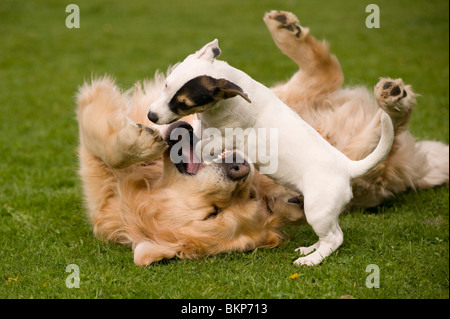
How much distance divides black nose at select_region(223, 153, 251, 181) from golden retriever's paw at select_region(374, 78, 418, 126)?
38.4 inches

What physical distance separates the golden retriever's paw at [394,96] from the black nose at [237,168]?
3.20ft

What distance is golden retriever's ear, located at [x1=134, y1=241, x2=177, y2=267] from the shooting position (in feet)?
13.1

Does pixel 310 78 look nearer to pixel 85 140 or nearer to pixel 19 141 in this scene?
pixel 85 140

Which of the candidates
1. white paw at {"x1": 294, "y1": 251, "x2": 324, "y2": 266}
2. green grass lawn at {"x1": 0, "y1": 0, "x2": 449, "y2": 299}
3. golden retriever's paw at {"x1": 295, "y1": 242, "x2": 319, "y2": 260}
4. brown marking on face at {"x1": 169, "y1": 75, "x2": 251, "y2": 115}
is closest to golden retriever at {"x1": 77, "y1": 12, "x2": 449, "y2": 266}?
green grass lawn at {"x1": 0, "y1": 0, "x2": 449, "y2": 299}

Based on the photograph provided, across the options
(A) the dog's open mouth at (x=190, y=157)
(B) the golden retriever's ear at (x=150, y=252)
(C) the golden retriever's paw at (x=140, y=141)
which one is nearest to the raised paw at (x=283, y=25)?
(A) the dog's open mouth at (x=190, y=157)

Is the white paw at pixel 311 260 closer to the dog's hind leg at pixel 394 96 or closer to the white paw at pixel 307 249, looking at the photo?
the white paw at pixel 307 249

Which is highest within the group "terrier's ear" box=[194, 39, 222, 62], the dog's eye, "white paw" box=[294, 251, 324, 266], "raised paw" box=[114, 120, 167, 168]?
"terrier's ear" box=[194, 39, 222, 62]

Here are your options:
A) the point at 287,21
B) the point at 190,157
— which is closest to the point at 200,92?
the point at 190,157

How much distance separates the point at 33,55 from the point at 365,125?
8.21 m

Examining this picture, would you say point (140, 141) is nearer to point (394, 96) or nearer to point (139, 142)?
point (139, 142)

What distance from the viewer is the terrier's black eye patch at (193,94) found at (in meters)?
3.38

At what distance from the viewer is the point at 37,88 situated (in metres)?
9.44

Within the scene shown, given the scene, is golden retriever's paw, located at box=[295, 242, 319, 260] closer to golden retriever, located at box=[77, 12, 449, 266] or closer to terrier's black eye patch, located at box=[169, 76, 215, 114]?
golden retriever, located at box=[77, 12, 449, 266]
